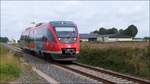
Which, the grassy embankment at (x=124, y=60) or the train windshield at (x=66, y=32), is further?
the train windshield at (x=66, y=32)

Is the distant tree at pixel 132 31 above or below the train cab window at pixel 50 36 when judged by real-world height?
above

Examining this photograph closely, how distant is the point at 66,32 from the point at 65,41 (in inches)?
32.3

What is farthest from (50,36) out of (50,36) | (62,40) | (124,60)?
(124,60)

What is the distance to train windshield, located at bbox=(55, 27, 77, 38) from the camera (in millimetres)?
28967

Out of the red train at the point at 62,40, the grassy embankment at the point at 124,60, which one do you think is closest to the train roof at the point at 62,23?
the red train at the point at 62,40

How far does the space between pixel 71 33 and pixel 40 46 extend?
582cm

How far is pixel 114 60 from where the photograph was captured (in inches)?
1027

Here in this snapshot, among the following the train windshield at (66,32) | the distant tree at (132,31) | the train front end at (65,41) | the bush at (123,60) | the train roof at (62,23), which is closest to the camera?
the bush at (123,60)

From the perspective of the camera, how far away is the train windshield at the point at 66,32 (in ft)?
95.0

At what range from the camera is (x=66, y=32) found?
95.5ft

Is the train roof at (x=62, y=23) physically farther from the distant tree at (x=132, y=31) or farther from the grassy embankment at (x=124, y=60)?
the distant tree at (x=132, y=31)

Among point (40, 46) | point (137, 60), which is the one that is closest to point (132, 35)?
point (40, 46)

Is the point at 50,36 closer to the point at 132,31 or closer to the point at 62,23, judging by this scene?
the point at 62,23

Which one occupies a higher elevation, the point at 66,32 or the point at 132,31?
the point at 132,31
